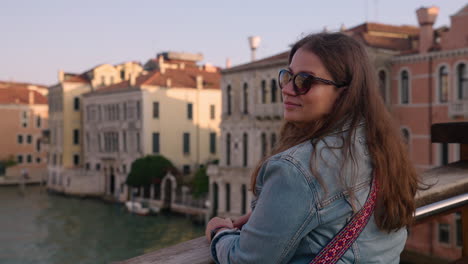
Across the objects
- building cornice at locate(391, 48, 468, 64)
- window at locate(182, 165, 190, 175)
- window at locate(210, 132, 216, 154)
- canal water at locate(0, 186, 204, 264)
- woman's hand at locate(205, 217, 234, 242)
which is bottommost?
canal water at locate(0, 186, 204, 264)

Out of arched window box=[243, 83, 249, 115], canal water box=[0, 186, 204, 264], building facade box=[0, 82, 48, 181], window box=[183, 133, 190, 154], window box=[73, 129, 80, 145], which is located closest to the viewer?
canal water box=[0, 186, 204, 264]


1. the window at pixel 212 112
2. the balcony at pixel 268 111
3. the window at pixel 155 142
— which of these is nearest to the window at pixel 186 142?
the window at pixel 155 142

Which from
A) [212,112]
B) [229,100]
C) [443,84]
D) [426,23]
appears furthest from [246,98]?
[212,112]

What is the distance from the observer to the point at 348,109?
49.1 inches

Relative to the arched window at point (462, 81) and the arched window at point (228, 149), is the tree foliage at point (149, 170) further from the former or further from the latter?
the arched window at point (462, 81)

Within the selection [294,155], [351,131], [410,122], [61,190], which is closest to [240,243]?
[294,155]

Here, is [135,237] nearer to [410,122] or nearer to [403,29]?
[410,122]

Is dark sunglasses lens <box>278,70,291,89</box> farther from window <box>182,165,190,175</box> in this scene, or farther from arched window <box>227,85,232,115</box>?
window <box>182,165,190,175</box>

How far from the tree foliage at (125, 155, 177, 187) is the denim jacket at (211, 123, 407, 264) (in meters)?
25.9

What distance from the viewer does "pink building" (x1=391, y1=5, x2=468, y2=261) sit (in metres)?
14.8

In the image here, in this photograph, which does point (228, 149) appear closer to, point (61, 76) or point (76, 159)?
point (76, 159)

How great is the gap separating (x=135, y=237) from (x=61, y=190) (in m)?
15.0

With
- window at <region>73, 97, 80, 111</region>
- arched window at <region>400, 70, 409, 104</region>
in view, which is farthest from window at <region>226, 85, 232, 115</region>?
window at <region>73, 97, 80, 111</region>

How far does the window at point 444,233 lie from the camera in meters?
14.9
